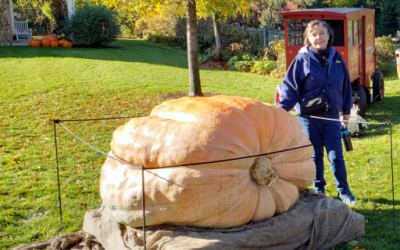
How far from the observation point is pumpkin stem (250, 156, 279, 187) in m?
3.21

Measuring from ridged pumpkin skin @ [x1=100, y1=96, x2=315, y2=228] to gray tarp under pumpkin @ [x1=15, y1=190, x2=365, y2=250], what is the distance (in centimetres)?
9

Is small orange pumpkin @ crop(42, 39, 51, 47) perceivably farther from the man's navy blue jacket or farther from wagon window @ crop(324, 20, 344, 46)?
the man's navy blue jacket

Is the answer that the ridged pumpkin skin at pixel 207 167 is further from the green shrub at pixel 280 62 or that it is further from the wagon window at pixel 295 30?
the green shrub at pixel 280 62

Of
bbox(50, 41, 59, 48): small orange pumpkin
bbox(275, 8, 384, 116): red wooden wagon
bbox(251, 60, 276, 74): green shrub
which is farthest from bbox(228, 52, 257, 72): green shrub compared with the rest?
bbox(50, 41, 59, 48): small orange pumpkin

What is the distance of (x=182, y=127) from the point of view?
10.3 feet

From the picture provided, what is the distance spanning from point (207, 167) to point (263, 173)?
0.51m

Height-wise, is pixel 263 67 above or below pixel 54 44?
below

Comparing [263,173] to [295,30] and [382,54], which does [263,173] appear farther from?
[382,54]

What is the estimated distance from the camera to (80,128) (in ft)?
26.0

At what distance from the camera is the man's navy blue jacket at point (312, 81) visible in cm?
417

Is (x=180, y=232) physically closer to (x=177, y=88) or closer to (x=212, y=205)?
(x=212, y=205)

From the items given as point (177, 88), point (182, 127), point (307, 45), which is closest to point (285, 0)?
point (177, 88)

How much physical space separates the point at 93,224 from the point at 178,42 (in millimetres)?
23384

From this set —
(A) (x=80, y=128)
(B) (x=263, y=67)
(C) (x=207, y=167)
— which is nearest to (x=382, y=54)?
(B) (x=263, y=67)
